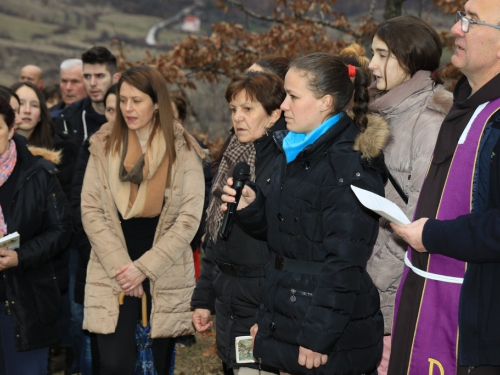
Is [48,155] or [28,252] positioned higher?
[48,155]

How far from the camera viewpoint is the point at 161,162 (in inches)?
217

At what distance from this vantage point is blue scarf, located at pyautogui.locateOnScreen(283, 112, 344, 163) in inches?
148

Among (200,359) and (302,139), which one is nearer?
(302,139)

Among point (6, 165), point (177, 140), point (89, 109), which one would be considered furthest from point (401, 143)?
point (89, 109)

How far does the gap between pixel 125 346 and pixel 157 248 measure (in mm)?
726

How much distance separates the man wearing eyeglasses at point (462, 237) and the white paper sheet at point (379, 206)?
0.10 m

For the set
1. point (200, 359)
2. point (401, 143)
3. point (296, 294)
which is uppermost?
point (401, 143)

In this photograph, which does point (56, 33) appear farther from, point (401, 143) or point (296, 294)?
point (296, 294)

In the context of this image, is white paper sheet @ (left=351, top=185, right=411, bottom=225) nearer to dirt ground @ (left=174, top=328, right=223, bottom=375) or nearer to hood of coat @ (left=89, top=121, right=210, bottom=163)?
hood of coat @ (left=89, top=121, right=210, bottom=163)

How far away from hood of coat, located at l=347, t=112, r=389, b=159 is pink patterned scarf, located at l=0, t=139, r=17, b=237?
2.68 m

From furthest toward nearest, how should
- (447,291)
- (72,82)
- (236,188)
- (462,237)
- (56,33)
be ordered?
(56,33), (72,82), (236,188), (447,291), (462,237)

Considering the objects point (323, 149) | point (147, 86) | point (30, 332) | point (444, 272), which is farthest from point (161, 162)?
point (444, 272)

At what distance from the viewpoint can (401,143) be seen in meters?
4.31

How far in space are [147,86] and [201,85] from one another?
6.09 m
